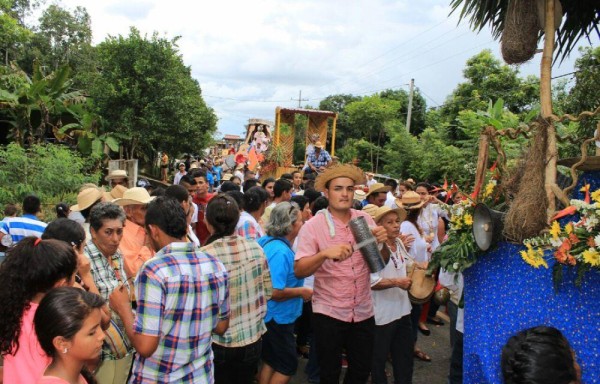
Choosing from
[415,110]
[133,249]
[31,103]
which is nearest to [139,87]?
[31,103]

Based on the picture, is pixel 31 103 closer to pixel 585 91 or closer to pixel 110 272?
pixel 110 272

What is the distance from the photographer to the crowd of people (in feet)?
6.61

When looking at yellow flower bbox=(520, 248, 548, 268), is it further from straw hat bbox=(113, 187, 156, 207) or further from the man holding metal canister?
straw hat bbox=(113, 187, 156, 207)

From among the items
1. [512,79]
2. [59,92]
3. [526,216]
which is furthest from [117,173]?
[512,79]

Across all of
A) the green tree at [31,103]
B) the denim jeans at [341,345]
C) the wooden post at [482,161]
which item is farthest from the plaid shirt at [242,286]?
the green tree at [31,103]

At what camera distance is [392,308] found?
13.0 ft

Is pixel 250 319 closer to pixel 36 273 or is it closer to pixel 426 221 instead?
pixel 36 273

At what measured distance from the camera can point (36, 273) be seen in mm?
2266

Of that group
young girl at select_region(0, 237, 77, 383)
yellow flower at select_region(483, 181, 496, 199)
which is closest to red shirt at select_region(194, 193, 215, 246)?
young girl at select_region(0, 237, 77, 383)

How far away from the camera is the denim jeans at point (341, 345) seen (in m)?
3.46

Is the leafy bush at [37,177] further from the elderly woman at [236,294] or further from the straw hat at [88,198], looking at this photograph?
the elderly woman at [236,294]

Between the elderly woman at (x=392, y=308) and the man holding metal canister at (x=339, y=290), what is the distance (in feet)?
1.17

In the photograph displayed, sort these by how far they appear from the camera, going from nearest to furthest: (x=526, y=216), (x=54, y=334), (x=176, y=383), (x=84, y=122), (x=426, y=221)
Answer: (x=54, y=334) < (x=176, y=383) < (x=526, y=216) < (x=426, y=221) < (x=84, y=122)

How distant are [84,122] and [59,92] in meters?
1.23
